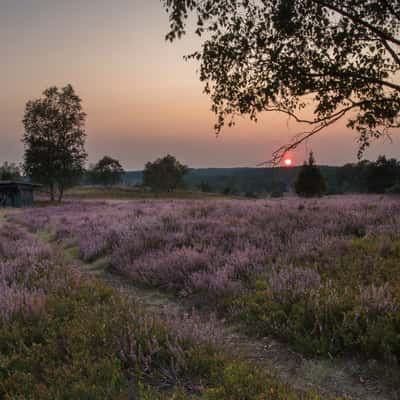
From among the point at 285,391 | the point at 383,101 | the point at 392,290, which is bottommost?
the point at 285,391

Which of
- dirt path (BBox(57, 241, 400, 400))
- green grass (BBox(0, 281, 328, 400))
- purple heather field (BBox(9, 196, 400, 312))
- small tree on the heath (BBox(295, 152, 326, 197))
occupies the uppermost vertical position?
small tree on the heath (BBox(295, 152, 326, 197))

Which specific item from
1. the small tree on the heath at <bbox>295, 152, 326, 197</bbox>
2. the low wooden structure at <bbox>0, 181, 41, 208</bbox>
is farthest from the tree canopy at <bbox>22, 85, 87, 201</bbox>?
the small tree on the heath at <bbox>295, 152, 326, 197</bbox>

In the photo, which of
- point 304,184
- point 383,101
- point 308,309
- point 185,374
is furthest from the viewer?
point 304,184

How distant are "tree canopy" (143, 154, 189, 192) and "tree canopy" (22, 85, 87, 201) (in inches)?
1888

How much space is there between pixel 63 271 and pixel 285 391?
4.65 meters

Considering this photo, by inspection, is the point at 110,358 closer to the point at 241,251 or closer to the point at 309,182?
the point at 241,251

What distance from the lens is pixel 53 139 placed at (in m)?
A: 55.3

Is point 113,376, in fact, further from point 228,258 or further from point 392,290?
point 228,258

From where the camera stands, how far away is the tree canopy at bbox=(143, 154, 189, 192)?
340 ft

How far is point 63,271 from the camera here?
616cm

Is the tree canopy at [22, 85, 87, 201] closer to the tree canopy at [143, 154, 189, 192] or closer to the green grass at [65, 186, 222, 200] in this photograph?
the green grass at [65, 186, 222, 200]

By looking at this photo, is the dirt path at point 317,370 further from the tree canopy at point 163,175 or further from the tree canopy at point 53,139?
the tree canopy at point 163,175

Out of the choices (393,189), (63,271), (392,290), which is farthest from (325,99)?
(393,189)

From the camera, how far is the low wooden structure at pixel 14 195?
158ft
